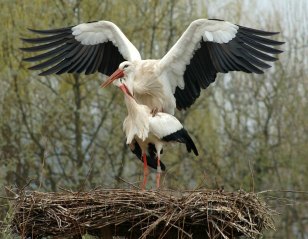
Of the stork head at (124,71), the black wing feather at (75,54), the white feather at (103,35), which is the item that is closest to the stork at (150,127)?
the stork head at (124,71)

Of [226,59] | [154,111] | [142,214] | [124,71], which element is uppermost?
[226,59]

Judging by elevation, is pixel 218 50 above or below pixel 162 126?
above

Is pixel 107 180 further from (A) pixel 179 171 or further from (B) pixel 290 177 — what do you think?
(B) pixel 290 177

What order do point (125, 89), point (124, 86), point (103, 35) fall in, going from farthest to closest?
point (103, 35)
point (124, 86)
point (125, 89)

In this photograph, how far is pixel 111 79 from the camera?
31.5 feet

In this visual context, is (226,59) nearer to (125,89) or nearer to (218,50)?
(218,50)

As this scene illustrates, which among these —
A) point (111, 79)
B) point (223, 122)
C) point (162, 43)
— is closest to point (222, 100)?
point (223, 122)

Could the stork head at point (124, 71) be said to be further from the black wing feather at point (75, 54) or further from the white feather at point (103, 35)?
the black wing feather at point (75, 54)

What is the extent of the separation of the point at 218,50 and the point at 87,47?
5.77 feet

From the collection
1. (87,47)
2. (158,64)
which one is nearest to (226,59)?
(158,64)

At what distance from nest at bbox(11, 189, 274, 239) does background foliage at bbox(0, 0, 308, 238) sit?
36.7 ft

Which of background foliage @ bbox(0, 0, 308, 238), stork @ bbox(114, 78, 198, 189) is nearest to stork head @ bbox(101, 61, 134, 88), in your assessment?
stork @ bbox(114, 78, 198, 189)

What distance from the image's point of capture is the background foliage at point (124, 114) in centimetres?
1997

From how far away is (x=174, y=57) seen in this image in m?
9.98
